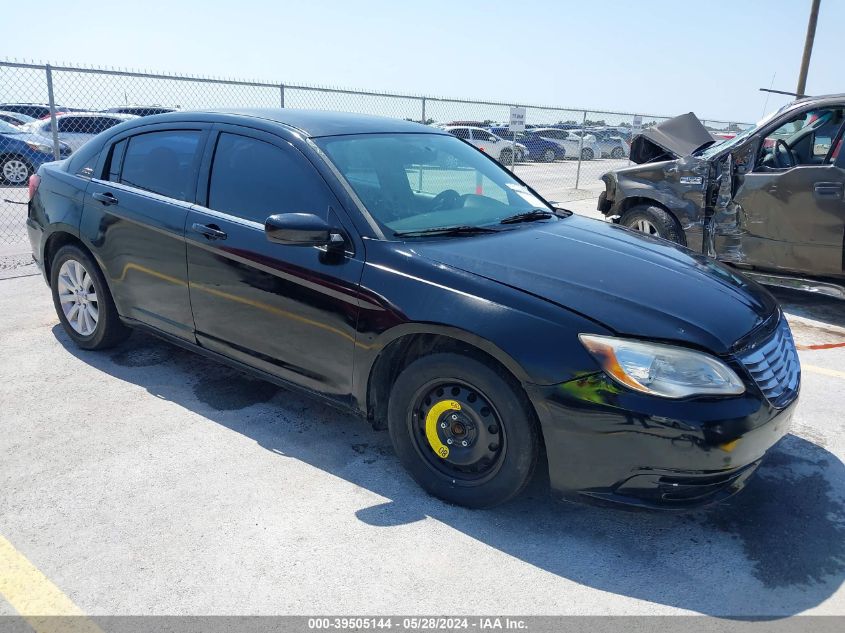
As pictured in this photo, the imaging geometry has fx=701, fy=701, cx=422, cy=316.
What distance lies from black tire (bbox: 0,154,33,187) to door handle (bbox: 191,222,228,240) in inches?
496

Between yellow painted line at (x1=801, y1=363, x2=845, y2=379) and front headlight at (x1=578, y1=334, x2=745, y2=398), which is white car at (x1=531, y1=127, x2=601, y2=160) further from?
front headlight at (x1=578, y1=334, x2=745, y2=398)

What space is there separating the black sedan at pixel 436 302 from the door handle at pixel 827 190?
2.76 m

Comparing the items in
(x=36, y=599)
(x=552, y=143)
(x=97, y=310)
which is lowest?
(x=36, y=599)

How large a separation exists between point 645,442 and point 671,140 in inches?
216

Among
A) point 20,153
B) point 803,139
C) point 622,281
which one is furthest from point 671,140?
point 20,153

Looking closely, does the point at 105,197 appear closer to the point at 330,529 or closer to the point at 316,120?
the point at 316,120

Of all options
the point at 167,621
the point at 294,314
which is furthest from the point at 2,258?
the point at 167,621

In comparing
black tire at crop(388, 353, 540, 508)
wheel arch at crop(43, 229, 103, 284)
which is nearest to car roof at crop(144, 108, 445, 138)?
wheel arch at crop(43, 229, 103, 284)

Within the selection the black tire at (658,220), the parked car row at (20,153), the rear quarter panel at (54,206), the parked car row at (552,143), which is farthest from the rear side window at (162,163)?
the parked car row at (552,143)

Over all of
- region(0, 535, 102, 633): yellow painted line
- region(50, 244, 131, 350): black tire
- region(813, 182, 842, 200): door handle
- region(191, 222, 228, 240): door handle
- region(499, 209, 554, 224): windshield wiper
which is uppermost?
region(813, 182, 842, 200): door handle

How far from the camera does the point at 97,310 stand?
14.8ft

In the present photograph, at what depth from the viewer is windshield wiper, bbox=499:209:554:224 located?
376cm

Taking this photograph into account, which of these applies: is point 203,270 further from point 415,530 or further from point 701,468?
point 701,468

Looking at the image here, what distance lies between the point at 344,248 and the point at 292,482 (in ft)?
3.62
